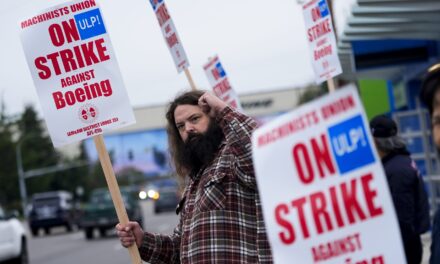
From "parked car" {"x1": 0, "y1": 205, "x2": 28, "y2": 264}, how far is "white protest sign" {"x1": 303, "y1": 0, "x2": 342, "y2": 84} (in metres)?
10.9

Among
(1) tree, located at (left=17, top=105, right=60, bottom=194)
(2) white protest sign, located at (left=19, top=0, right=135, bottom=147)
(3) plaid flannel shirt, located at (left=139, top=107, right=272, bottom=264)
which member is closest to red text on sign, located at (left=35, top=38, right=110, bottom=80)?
(2) white protest sign, located at (left=19, top=0, right=135, bottom=147)

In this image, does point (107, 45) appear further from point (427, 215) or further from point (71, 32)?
point (427, 215)

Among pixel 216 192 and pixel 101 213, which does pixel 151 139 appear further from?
pixel 216 192

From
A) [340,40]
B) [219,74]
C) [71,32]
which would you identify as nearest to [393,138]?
[71,32]

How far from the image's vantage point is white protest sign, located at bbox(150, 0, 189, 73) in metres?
8.02

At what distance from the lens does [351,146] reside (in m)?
2.46

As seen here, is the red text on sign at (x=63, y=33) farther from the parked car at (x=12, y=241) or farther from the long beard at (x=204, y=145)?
the parked car at (x=12, y=241)

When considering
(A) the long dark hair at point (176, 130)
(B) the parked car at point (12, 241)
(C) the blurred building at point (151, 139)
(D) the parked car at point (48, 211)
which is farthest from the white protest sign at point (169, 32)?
(C) the blurred building at point (151, 139)

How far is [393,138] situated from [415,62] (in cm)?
1142

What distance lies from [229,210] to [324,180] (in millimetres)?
1612

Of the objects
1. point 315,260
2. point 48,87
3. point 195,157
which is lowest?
point 315,260

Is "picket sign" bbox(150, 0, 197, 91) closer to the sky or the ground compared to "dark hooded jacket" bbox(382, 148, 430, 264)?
closer to the sky

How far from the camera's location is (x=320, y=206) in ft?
8.05

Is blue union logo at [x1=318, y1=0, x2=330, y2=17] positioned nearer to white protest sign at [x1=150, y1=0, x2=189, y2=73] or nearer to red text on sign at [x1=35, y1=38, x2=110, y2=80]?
white protest sign at [x1=150, y1=0, x2=189, y2=73]
